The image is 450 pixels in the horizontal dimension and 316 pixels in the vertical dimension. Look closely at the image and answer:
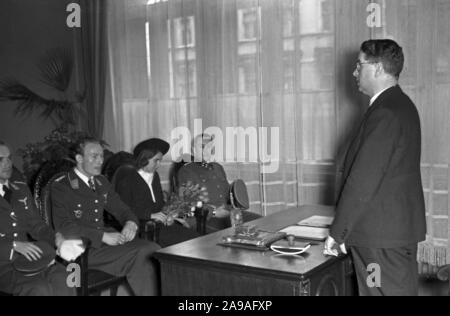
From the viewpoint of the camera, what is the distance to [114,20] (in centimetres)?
599

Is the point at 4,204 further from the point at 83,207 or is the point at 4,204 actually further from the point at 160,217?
the point at 160,217

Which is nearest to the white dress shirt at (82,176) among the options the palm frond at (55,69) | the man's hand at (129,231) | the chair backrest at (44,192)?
the chair backrest at (44,192)

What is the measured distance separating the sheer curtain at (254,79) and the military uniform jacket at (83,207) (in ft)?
5.62

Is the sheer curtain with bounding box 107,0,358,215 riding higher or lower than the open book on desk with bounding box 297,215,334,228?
higher

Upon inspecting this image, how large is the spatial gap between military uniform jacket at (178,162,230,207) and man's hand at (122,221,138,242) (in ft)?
3.20

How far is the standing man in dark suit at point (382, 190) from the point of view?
2.35m

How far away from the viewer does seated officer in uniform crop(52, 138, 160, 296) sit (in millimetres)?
3324

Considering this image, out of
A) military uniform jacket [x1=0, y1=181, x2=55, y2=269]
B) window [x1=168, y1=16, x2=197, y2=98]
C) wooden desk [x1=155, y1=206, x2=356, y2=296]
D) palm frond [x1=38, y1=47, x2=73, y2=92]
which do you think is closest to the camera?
wooden desk [x1=155, y1=206, x2=356, y2=296]

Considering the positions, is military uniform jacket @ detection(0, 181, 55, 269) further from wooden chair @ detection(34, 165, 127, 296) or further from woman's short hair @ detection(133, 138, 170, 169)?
woman's short hair @ detection(133, 138, 170, 169)

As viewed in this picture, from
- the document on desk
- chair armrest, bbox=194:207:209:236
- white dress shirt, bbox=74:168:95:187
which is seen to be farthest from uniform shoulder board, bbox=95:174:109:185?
the document on desk

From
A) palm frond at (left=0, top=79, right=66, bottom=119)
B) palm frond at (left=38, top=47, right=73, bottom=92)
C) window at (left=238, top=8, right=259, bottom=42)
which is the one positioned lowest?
palm frond at (left=0, top=79, right=66, bottom=119)

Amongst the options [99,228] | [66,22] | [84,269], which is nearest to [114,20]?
[66,22]

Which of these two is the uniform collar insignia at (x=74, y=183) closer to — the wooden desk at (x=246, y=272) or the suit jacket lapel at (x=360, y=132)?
the wooden desk at (x=246, y=272)

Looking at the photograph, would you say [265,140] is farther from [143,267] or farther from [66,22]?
[66,22]
